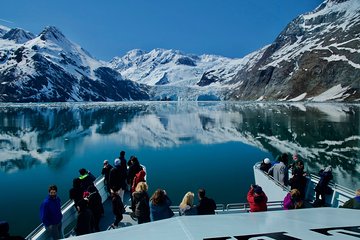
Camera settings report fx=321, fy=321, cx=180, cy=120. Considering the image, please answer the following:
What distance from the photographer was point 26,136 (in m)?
51.9

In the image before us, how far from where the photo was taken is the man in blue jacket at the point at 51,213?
9633mm

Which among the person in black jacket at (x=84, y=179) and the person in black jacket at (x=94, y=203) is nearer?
the person in black jacket at (x=94, y=203)

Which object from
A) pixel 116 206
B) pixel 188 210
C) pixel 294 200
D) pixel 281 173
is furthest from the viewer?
pixel 281 173

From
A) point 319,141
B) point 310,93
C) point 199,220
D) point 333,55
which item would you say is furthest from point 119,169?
point 333,55

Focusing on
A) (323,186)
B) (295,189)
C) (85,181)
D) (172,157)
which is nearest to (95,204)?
(85,181)

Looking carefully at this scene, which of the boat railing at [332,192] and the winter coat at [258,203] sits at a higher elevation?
the winter coat at [258,203]

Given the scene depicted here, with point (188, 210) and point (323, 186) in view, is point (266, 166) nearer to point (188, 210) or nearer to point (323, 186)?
point (323, 186)

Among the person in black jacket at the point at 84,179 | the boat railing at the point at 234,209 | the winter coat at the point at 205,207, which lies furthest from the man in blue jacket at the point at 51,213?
the winter coat at the point at 205,207

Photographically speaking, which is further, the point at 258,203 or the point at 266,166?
the point at 266,166

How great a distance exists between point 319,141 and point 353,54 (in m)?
153

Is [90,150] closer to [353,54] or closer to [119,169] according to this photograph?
[119,169]

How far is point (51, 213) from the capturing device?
9.74m

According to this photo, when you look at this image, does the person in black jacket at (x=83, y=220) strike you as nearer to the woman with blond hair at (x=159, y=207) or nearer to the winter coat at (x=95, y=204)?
the winter coat at (x=95, y=204)

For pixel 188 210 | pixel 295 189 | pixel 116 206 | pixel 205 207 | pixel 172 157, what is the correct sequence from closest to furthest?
1. pixel 188 210
2. pixel 205 207
3. pixel 295 189
4. pixel 116 206
5. pixel 172 157
